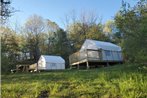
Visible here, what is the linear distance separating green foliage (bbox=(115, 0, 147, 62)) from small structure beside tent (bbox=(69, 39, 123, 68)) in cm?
1748

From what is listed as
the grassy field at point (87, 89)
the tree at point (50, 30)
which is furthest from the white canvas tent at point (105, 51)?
the grassy field at point (87, 89)

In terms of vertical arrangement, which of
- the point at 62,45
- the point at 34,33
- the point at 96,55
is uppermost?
the point at 34,33

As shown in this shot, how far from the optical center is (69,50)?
45.1 metres

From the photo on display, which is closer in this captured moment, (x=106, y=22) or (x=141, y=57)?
(x=141, y=57)

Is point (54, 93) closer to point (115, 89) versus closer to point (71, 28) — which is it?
point (115, 89)

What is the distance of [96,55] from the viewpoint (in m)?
32.5

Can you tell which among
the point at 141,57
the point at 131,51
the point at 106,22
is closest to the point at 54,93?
the point at 141,57

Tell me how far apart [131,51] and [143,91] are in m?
5.10

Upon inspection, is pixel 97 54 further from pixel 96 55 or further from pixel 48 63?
pixel 48 63

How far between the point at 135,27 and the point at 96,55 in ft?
65.3

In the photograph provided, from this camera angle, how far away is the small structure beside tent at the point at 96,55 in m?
31.9

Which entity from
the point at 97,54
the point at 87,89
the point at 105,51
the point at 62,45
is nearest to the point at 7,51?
the point at 97,54

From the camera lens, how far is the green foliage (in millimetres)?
11484

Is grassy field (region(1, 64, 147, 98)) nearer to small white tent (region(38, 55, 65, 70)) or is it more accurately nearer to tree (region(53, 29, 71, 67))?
small white tent (region(38, 55, 65, 70))
